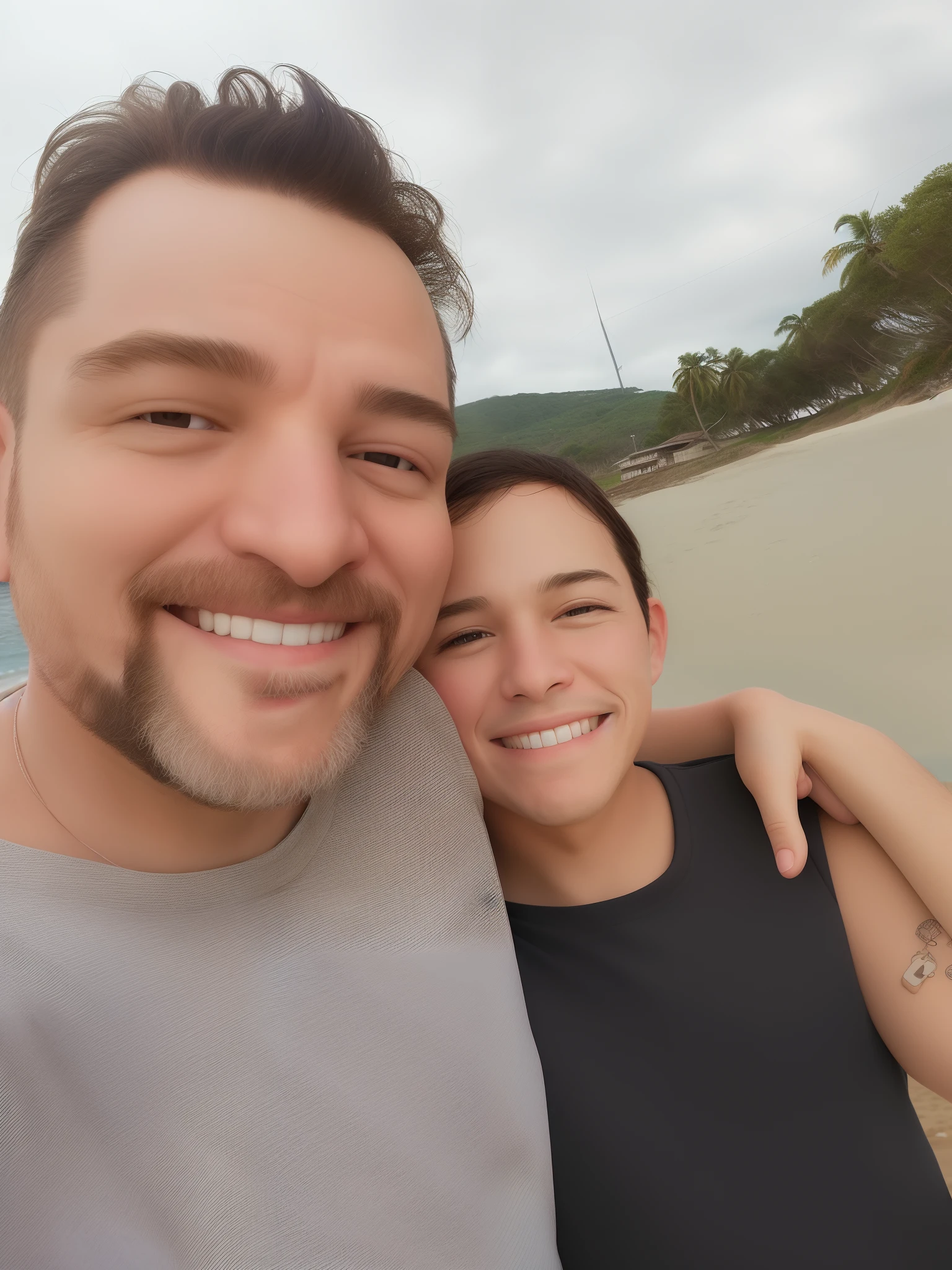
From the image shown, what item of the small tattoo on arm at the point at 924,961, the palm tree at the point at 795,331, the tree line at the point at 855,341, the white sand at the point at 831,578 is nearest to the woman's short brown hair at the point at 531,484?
the small tattoo on arm at the point at 924,961

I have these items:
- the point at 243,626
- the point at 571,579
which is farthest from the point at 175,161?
the point at 571,579

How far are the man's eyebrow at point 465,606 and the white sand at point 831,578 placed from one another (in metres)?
5.29

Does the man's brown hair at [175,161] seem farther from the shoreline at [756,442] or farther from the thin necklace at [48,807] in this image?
the shoreline at [756,442]

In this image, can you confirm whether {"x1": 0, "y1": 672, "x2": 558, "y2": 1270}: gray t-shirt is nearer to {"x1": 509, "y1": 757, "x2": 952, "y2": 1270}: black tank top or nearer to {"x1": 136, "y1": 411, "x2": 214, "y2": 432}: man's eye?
{"x1": 509, "y1": 757, "x2": 952, "y2": 1270}: black tank top

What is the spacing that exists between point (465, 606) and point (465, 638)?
0.09m

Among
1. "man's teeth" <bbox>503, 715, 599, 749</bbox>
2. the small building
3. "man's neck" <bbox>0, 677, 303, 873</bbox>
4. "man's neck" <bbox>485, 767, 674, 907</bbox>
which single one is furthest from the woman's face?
the small building

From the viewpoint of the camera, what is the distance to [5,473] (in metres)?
1.07

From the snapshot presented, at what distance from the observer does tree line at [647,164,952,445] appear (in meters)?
18.0

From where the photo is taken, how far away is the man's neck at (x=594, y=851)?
1529 millimetres

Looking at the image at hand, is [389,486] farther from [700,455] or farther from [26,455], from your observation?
[700,455]

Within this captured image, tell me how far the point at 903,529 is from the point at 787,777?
9.59 m

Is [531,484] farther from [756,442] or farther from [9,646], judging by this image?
[9,646]

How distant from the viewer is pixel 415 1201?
1032 millimetres

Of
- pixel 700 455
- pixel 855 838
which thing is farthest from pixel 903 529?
pixel 855 838
